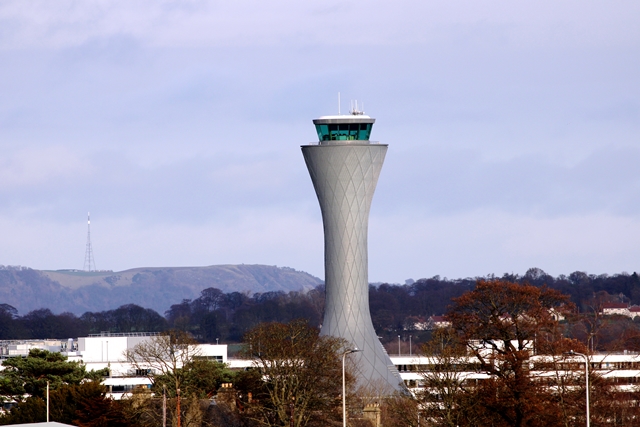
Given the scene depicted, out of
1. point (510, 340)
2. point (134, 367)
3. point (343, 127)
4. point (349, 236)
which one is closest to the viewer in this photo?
point (510, 340)

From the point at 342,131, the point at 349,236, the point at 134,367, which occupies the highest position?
the point at 342,131

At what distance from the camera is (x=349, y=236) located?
113688 mm

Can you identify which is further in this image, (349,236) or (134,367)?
(349,236)

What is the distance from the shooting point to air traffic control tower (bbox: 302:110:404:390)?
4444 inches

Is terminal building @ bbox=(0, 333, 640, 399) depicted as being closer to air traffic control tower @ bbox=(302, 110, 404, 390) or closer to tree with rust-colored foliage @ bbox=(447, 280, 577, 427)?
air traffic control tower @ bbox=(302, 110, 404, 390)

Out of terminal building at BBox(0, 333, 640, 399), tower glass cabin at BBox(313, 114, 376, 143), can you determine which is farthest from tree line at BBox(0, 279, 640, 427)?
tower glass cabin at BBox(313, 114, 376, 143)

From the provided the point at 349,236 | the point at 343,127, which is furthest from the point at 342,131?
the point at 349,236

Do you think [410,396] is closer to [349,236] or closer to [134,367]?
[349,236]

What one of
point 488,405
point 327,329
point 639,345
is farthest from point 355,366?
point 488,405

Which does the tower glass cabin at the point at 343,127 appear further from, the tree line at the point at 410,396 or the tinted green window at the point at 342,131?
the tree line at the point at 410,396

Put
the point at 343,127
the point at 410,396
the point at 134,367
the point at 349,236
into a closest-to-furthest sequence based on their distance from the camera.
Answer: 1. the point at 410,396
2. the point at 134,367
3. the point at 349,236
4. the point at 343,127

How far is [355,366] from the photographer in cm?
10512

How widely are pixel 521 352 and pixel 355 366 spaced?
3516cm

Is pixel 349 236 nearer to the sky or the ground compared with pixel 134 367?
nearer to the sky
